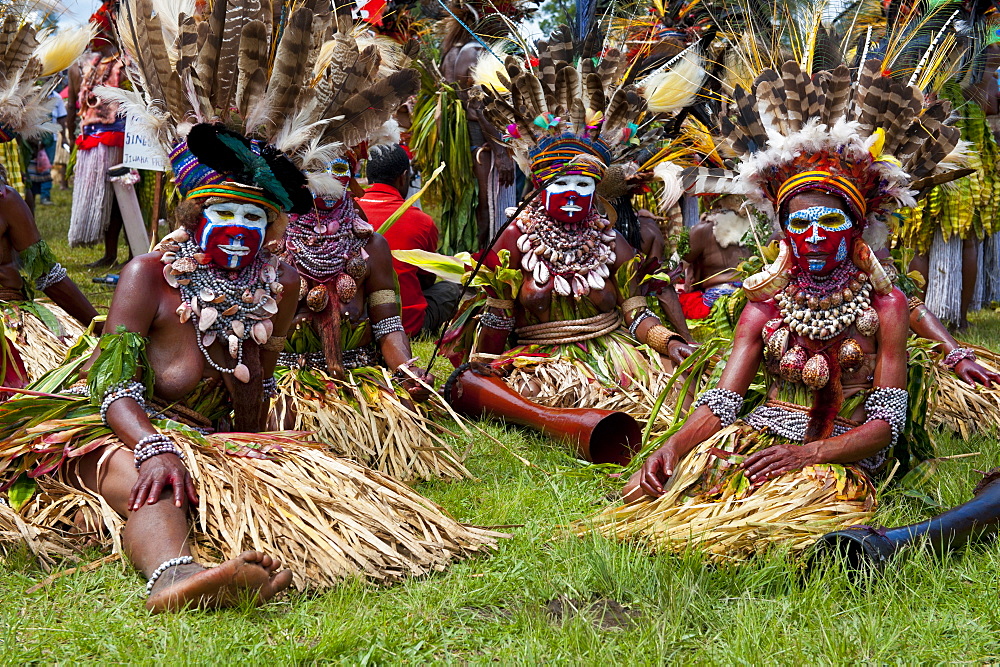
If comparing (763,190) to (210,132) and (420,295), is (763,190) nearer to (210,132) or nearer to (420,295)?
(210,132)

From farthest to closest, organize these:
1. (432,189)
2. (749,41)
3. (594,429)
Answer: (432,189) < (594,429) < (749,41)

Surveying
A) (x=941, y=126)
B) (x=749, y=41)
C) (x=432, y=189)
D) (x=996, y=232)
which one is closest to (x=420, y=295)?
(x=432, y=189)

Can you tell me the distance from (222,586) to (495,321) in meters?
3.01

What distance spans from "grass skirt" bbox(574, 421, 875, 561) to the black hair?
140 inches

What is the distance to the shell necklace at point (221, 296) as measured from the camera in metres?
3.58

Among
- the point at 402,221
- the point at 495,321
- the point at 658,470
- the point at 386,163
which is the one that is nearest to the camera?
the point at 658,470

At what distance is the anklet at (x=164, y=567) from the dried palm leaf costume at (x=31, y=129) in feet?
7.06

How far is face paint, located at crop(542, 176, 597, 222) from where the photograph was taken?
5.46m

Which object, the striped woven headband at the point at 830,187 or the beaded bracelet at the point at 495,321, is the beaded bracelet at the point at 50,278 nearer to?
the beaded bracelet at the point at 495,321

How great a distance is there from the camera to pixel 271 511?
130 inches

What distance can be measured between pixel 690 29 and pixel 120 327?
601 cm

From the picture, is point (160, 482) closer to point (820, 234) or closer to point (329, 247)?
point (329, 247)

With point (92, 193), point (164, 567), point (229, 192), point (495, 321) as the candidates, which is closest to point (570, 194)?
point (495, 321)

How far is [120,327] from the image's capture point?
3.43 m
